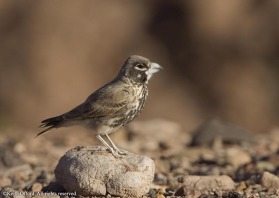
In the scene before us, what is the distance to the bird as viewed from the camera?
10062 mm

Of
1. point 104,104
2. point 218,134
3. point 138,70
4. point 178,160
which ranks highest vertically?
point 218,134

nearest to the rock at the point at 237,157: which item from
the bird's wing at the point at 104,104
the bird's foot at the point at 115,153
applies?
the bird's wing at the point at 104,104

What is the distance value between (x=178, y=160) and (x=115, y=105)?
376 centimetres

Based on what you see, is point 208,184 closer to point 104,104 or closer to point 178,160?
point 104,104

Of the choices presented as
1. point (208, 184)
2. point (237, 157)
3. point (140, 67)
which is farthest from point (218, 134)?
point (140, 67)

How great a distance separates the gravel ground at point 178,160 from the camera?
1020cm

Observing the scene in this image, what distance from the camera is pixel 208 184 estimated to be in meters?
10.3

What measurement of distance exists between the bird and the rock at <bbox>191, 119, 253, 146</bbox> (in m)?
5.11

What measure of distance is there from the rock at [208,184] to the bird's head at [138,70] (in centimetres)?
143

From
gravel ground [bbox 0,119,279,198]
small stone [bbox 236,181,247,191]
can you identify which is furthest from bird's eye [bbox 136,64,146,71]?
small stone [bbox 236,181,247,191]

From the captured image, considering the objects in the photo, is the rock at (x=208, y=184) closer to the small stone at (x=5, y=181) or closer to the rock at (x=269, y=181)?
the rock at (x=269, y=181)

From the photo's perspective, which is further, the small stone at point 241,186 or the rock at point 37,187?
the small stone at point 241,186

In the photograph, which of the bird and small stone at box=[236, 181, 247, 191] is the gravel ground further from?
the bird

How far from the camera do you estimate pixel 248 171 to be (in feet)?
39.9
